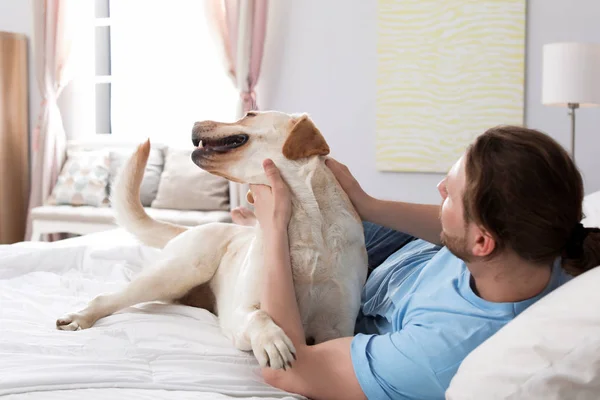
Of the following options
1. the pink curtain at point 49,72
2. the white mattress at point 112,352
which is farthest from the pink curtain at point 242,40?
the white mattress at point 112,352

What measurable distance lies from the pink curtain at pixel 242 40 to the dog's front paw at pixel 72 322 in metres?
2.83

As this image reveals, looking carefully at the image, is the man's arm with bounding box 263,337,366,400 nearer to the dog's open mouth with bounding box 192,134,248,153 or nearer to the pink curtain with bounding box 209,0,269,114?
the dog's open mouth with bounding box 192,134,248,153

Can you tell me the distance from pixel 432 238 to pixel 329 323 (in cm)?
41

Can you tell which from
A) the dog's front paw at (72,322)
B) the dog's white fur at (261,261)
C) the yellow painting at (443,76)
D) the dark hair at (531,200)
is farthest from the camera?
the yellow painting at (443,76)

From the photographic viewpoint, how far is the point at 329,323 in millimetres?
1285

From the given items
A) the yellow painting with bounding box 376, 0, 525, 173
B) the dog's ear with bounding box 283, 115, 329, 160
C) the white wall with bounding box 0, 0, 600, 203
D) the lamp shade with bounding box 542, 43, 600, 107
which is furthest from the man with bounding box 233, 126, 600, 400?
the white wall with bounding box 0, 0, 600, 203

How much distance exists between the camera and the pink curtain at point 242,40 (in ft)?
14.1

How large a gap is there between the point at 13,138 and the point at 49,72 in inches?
22.8

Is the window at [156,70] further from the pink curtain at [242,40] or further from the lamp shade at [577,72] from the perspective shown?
the lamp shade at [577,72]

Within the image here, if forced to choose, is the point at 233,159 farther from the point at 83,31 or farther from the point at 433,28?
the point at 83,31

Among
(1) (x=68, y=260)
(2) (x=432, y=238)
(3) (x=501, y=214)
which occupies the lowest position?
(1) (x=68, y=260)

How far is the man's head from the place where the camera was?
3.09 ft

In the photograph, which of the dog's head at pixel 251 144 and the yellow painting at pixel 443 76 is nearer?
the dog's head at pixel 251 144

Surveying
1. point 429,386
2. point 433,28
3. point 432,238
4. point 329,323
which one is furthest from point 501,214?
point 433,28
